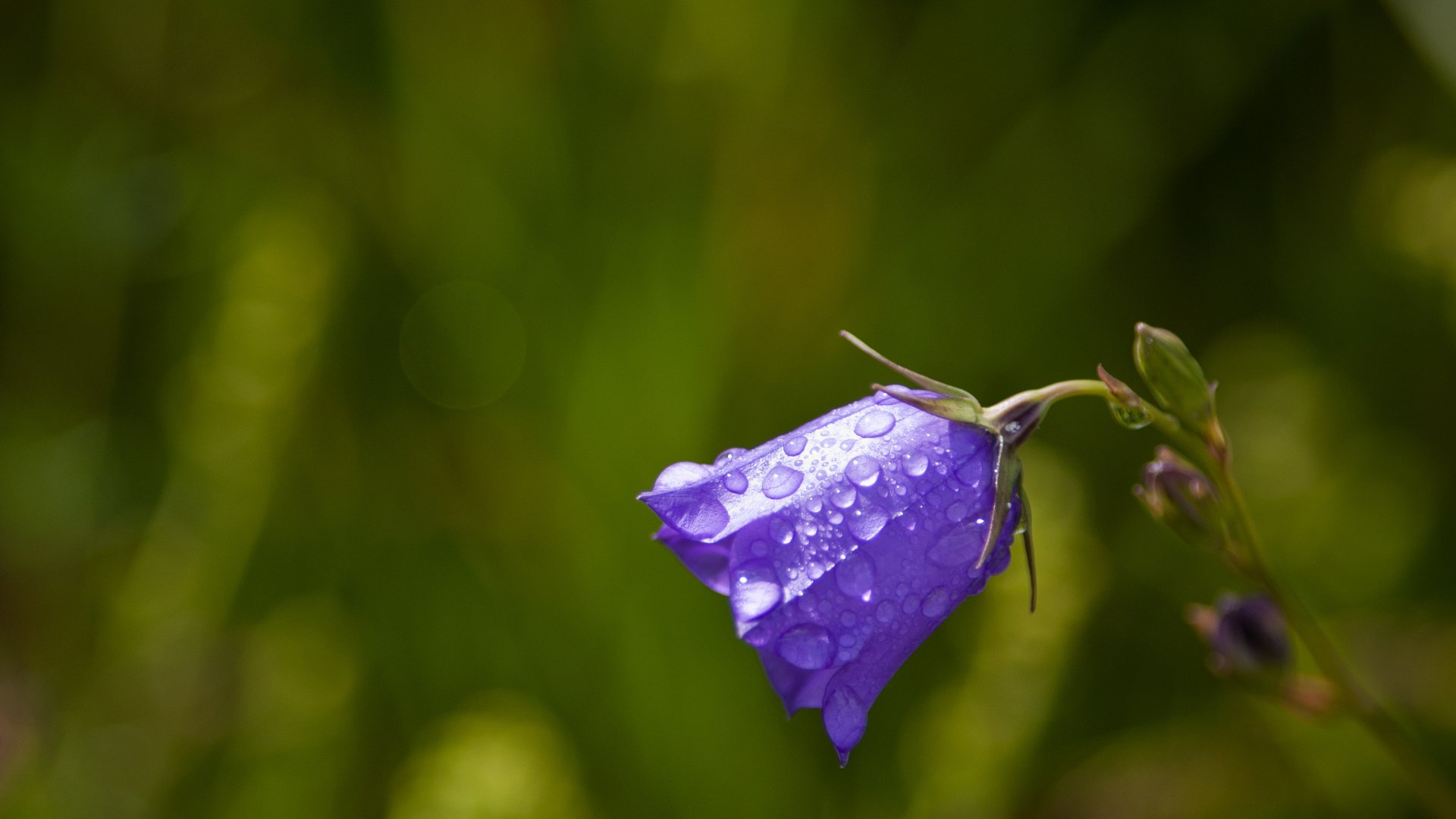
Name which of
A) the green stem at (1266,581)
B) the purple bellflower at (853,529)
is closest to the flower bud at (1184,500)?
the green stem at (1266,581)

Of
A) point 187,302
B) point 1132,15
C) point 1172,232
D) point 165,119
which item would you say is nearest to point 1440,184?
point 1172,232

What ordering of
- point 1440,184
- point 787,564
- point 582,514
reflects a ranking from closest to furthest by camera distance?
point 787,564 → point 1440,184 → point 582,514

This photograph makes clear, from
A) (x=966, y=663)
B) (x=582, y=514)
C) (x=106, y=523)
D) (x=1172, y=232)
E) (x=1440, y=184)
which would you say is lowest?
(x=106, y=523)

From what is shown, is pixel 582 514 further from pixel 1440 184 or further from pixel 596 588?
pixel 1440 184

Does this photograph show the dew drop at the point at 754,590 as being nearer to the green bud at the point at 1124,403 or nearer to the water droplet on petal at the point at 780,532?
the water droplet on petal at the point at 780,532

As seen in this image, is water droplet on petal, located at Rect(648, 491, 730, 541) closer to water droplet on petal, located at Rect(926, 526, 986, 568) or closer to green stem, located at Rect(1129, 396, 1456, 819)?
water droplet on petal, located at Rect(926, 526, 986, 568)

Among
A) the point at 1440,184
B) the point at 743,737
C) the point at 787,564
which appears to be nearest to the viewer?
the point at 787,564
